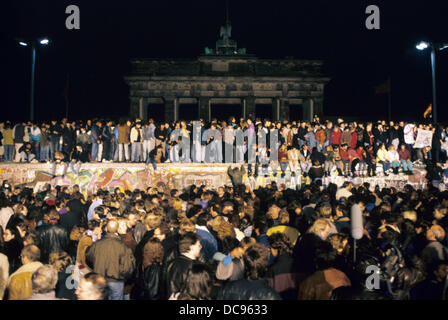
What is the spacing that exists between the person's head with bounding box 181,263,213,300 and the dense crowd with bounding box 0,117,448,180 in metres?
14.0

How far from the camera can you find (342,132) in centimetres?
1911

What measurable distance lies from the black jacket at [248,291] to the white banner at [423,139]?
17164 mm

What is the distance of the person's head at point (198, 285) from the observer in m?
4.71

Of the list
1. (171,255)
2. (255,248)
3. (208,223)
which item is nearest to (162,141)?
(208,223)

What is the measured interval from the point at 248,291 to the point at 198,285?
1.80 feet

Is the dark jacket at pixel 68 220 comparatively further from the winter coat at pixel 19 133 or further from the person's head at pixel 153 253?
the winter coat at pixel 19 133

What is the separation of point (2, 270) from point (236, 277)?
327 cm

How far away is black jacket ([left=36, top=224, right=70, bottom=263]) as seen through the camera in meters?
8.25

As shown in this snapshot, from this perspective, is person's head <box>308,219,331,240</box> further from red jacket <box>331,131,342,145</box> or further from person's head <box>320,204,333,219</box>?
red jacket <box>331,131,342,145</box>

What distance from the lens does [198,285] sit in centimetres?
471

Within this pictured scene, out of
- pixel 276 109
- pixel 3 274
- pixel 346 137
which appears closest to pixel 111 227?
pixel 3 274

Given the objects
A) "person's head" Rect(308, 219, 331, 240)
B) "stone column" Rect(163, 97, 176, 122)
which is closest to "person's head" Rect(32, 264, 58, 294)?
"person's head" Rect(308, 219, 331, 240)

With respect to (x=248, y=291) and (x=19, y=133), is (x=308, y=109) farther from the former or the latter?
(x=248, y=291)

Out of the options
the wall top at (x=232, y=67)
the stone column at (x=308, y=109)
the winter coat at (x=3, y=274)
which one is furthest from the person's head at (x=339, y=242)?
the wall top at (x=232, y=67)
